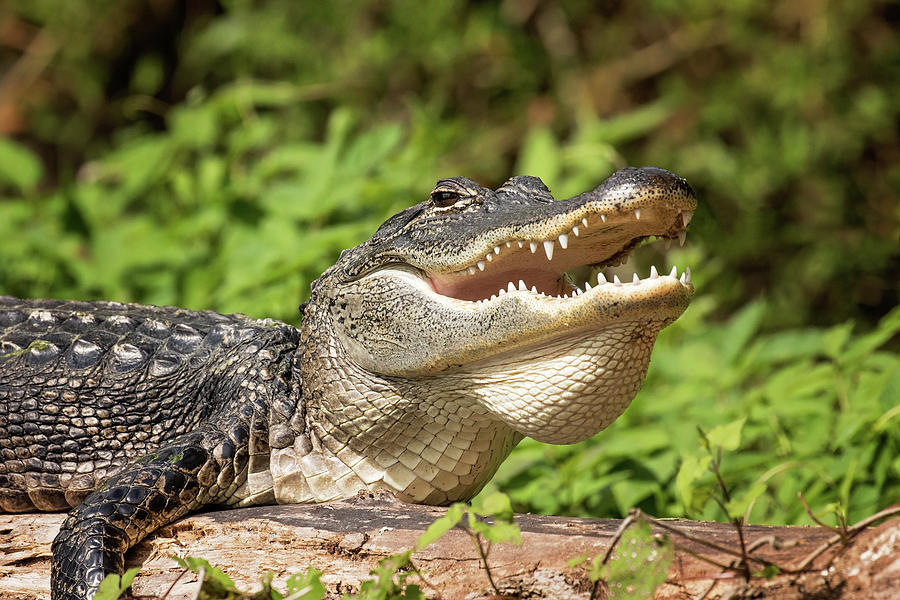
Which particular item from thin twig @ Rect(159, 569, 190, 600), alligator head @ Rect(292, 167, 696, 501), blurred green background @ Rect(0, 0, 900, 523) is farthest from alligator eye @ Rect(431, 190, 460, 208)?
thin twig @ Rect(159, 569, 190, 600)

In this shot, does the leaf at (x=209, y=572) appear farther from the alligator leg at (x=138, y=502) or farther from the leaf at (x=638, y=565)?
the leaf at (x=638, y=565)

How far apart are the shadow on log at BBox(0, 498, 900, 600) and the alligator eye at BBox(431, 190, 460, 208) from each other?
832 mm

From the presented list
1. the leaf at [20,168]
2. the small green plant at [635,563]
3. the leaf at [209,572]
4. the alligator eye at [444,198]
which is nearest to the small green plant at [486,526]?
the small green plant at [635,563]

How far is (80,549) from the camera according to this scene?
236 centimetres

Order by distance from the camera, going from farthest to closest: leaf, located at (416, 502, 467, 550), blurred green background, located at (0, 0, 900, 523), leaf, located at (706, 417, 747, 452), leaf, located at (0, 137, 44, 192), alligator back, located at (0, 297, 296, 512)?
leaf, located at (0, 137, 44, 192) → blurred green background, located at (0, 0, 900, 523) → alligator back, located at (0, 297, 296, 512) → leaf, located at (706, 417, 747, 452) → leaf, located at (416, 502, 467, 550)

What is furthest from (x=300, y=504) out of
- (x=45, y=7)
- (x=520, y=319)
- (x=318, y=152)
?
(x=45, y=7)

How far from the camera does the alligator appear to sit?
7.54 feet

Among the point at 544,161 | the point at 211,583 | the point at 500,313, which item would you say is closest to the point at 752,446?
the point at 544,161

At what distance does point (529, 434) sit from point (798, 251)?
18.1ft

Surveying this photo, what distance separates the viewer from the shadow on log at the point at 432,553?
188 centimetres

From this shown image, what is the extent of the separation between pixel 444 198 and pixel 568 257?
16.0 inches

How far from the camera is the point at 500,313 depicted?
2.33 metres

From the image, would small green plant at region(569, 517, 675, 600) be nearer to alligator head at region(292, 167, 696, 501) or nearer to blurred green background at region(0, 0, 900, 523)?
alligator head at region(292, 167, 696, 501)

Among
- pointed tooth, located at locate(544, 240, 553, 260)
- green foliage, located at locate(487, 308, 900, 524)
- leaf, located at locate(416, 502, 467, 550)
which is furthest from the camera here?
green foliage, located at locate(487, 308, 900, 524)
